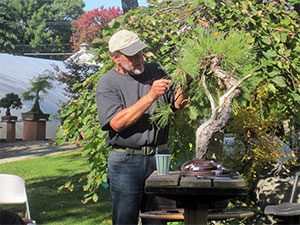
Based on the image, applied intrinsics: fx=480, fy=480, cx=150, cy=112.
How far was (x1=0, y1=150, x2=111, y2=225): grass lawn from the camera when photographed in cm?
602

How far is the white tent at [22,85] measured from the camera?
19.6 m

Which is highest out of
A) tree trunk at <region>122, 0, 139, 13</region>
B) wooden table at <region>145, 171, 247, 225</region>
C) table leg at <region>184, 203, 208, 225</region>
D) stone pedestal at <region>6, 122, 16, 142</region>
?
tree trunk at <region>122, 0, 139, 13</region>

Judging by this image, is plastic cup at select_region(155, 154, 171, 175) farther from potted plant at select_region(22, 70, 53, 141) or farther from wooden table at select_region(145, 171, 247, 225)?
potted plant at select_region(22, 70, 53, 141)

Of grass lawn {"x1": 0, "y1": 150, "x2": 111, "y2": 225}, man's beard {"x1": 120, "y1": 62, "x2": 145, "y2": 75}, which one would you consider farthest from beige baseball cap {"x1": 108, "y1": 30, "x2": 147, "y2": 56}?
grass lawn {"x1": 0, "y1": 150, "x2": 111, "y2": 225}

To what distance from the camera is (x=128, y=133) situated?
3.12 meters

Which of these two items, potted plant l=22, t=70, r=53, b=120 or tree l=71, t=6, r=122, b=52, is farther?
tree l=71, t=6, r=122, b=52

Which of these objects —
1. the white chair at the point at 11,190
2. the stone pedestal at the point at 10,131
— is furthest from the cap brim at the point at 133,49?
the stone pedestal at the point at 10,131

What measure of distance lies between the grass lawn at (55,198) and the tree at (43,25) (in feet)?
106

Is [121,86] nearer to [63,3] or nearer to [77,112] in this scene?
[77,112]

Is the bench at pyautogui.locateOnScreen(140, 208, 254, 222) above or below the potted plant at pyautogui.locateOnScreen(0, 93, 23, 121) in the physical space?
below

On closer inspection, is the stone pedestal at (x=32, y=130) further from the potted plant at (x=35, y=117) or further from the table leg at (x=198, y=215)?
the table leg at (x=198, y=215)

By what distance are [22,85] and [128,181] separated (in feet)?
63.2

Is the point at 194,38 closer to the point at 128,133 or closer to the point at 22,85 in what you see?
the point at 128,133

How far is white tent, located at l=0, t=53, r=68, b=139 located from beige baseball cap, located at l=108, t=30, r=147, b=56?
14.0 metres
